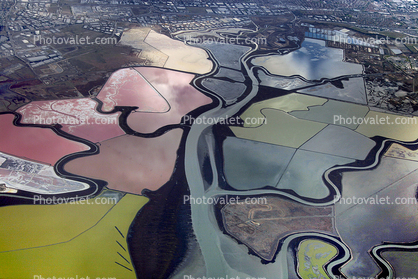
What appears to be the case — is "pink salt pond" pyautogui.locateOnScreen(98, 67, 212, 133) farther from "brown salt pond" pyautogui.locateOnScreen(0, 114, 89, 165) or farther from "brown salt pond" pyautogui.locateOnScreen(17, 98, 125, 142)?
"brown salt pond" pyautogui.locateOnScreen(0, 114, 89, 165)

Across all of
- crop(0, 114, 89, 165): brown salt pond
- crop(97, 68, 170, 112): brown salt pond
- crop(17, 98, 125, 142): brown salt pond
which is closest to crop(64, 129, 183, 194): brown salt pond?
crop(17, 98, 125, 142): brown salt pond

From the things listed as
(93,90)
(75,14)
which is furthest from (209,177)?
(75,14)

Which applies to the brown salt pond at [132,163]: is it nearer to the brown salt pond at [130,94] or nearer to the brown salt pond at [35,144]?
the brown salt pond at [35,144]

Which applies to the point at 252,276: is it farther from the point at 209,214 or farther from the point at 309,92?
the point at 309,92

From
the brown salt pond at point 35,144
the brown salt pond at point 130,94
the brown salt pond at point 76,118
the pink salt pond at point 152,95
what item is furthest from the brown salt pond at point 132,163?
the brown salt pond at point 130,94

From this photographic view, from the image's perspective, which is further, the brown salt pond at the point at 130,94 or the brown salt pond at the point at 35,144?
the brown salt pond at the point at 130,94

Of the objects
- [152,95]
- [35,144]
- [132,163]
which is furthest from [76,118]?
[132,163]
